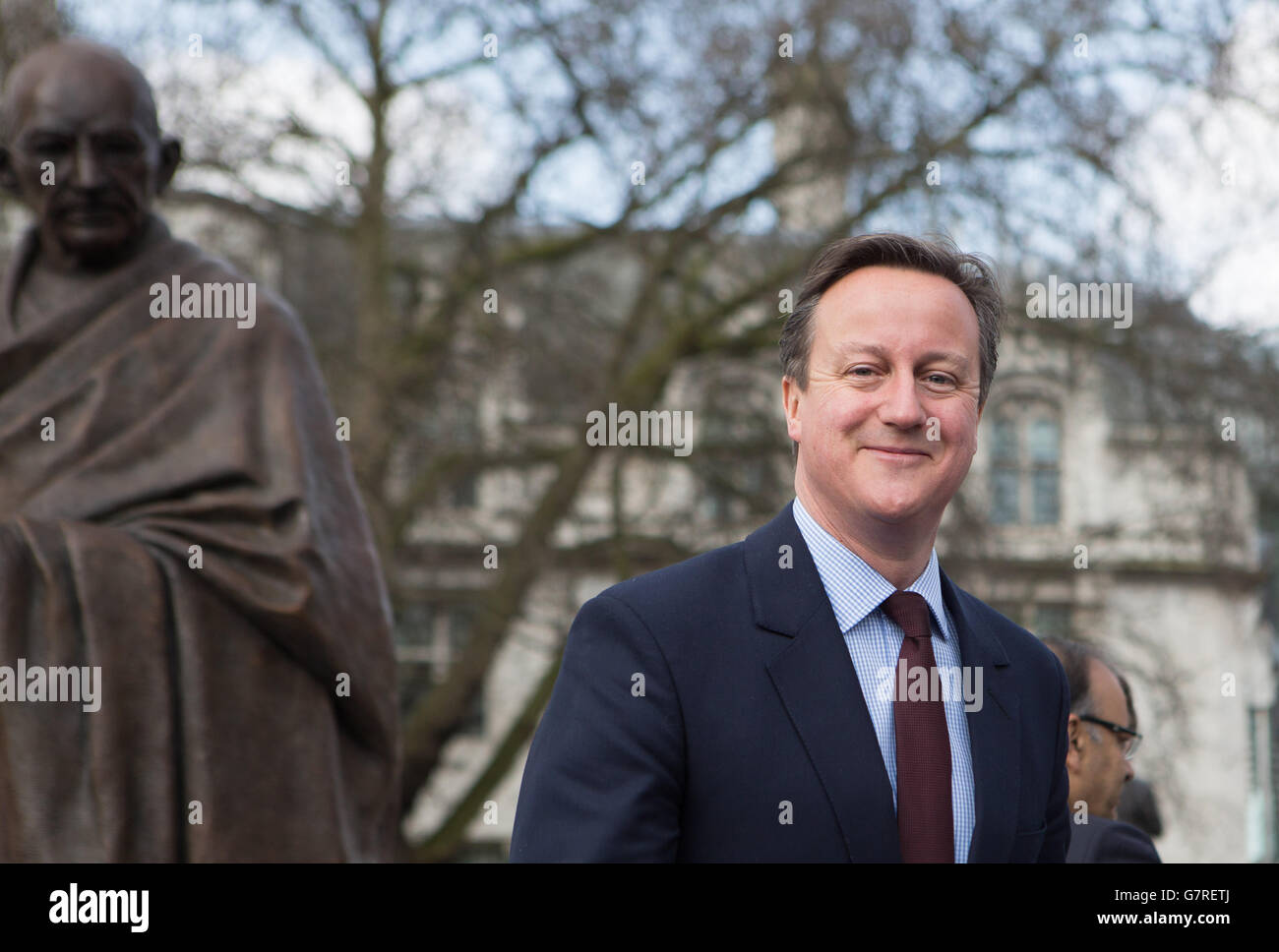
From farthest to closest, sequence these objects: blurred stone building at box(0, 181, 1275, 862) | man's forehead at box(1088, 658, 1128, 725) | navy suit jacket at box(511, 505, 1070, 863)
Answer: blurred stone building at box(0, 181, 1275, 862)
man's forehead at box(1088, 658, 1128, 725)
navy suit jacket at box(511, 505, 1070, 863)

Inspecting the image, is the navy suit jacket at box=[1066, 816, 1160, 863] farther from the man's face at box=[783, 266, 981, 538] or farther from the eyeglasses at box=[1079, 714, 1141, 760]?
the man's face at box=[783, 266, 981, 538]

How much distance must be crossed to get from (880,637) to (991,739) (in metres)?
0.19

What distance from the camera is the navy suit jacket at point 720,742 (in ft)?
6.29

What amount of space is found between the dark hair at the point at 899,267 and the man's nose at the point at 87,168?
2.19 metres

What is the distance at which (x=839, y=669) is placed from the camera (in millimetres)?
2092

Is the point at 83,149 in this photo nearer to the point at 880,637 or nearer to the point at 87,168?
the point at 87,168

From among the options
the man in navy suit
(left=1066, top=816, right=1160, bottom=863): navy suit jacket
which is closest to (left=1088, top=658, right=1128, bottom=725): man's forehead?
(left=1066, top=816, right=1160, bottom=863): navy suit jacket

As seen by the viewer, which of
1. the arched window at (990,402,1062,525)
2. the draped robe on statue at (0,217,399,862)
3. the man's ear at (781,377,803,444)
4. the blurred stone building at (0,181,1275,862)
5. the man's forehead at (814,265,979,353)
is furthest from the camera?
the arched window at (990,402,1062,525)

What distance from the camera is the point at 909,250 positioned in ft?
7.16

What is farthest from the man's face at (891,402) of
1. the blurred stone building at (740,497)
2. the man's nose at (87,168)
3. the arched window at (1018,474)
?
the arched window at (1018,474)

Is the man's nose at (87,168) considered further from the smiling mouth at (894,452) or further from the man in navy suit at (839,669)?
the smiling mouth at (894,452)

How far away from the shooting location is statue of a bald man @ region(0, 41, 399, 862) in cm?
364

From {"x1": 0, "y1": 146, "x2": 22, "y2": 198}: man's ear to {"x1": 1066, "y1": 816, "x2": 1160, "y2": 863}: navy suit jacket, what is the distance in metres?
2.82

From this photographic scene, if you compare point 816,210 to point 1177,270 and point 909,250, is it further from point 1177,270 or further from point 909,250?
point 909,250
